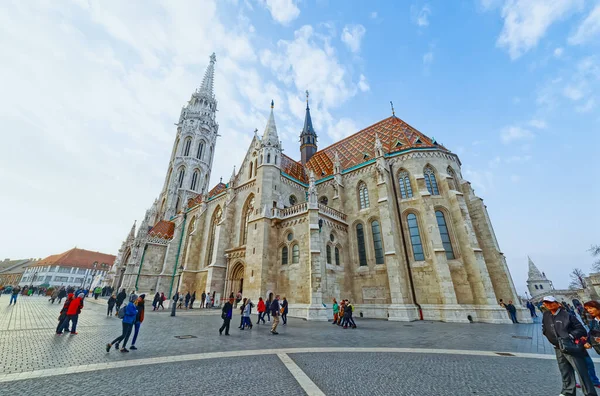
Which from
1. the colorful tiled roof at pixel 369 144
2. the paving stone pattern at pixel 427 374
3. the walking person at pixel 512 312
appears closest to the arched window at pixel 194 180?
the colorful tiled roof at pixel 369 144

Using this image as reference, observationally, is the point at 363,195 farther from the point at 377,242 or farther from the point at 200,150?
the point at 200,150

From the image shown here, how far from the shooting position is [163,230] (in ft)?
113

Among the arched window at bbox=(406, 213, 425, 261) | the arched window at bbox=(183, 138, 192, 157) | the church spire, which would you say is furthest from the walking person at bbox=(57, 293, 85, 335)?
the church spire

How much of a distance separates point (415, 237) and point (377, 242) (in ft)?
9.38

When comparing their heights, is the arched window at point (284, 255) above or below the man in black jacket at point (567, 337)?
above

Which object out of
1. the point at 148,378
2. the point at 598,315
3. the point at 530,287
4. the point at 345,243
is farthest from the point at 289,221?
the point at 530,287

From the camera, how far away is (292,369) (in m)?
4.91

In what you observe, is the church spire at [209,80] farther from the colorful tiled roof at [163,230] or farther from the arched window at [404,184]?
the arched window at [404,184]

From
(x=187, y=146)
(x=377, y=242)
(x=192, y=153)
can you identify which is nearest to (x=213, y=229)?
(x=377, y=242)

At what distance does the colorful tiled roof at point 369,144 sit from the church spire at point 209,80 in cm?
3545

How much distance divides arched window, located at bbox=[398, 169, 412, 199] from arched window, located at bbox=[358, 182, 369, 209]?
2925 millimetres

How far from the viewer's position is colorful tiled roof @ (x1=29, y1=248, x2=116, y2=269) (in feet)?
199

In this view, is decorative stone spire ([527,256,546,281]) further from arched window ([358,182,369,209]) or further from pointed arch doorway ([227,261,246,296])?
pointed arch doorway ([227,261,246,296])

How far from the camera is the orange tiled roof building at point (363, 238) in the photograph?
1612 cm
